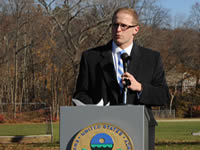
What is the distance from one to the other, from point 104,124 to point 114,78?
0.85m

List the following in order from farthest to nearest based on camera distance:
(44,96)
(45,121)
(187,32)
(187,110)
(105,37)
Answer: (187,32)
(187,110)
(44,96)
(105,37)
(45,121)

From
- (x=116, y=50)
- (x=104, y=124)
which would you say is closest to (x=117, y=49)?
(x=116, y=50)

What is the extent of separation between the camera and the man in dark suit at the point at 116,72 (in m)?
3.66

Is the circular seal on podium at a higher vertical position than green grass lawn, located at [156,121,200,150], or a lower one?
higher

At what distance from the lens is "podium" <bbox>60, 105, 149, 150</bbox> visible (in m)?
2.90

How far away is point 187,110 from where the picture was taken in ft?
190

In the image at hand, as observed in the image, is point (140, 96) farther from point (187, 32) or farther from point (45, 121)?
point (187, 32)

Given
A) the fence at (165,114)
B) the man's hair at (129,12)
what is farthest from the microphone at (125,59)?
the fence at (165,114)

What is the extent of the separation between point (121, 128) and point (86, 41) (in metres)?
44.1

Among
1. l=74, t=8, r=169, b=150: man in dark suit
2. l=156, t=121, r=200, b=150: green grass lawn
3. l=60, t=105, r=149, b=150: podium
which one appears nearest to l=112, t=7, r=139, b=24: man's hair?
l=74, t=8, r=169, b=150: man in dark suit

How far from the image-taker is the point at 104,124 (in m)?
2.91

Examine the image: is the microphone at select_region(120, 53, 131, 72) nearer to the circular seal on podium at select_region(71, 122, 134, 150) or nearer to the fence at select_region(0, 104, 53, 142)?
the circular seal on podium at select_region(71, 122, 134, 150)

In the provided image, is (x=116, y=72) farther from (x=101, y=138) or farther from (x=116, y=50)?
(x=101, y=138)

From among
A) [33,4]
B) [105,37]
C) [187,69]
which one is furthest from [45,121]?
[187,69]
